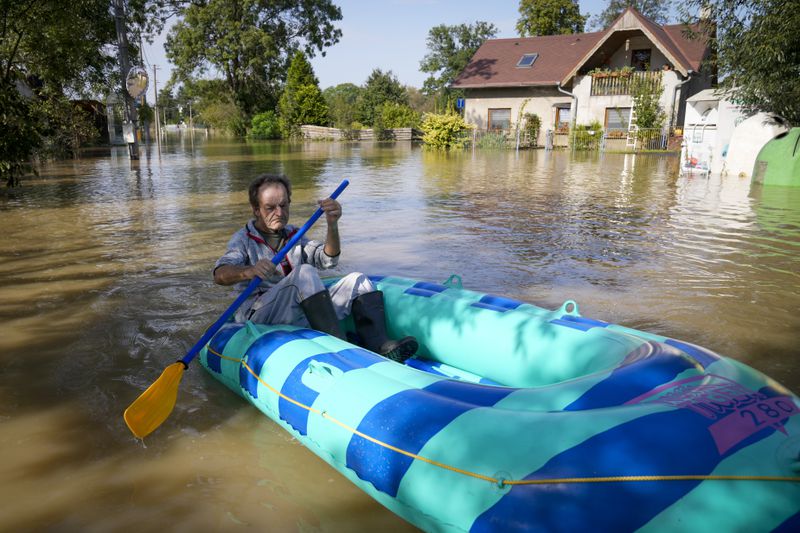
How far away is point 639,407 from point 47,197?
10.6 m

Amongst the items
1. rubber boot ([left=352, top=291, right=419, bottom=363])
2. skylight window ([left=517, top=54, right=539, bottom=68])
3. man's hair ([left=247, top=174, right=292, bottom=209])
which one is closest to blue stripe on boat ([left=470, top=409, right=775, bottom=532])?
rubber boot ([left=352, top=291, right=419, bottom=363])

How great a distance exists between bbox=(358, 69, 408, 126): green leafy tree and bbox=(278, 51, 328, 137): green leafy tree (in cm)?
440

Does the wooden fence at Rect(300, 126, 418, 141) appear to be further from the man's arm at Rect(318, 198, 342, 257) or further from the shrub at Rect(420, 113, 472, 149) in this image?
the man's arm at Rect(318, 198, 342, 257)

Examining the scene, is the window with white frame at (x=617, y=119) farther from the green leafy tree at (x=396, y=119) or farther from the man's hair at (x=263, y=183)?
the man's hair at (x=263, y=183)

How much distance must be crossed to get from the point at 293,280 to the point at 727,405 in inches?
83.5

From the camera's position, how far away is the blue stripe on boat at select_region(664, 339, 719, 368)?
7.80 feet

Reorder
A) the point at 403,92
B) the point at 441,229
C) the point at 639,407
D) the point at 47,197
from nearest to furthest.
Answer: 1. the point at 639,407
2. the point at 441,229
3. the point at 47,197
4. the point at 403,92

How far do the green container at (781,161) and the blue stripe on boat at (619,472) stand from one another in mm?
11719

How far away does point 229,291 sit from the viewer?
16.9 feet

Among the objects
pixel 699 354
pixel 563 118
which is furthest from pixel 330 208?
pixel 563 118

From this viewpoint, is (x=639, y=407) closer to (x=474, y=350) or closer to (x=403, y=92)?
(x=474, y=350)

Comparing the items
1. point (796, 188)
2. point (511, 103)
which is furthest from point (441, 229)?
point (511, 103)

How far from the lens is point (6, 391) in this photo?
334 centimetres

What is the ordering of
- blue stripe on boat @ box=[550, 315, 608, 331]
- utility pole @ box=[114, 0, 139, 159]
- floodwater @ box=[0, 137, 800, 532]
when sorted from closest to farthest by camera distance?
1. floodwater @ box=[0, 137, 800, 532]
2. blue stripe on boat @ box=[550, 315, 608, 331]
3. utility pole @ box=[114, 0, 139, 159]
